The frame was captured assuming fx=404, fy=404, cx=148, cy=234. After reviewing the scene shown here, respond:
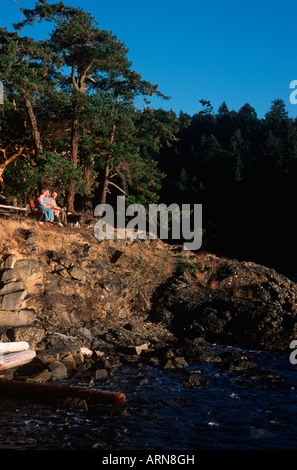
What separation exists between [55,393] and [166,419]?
2.66 metres

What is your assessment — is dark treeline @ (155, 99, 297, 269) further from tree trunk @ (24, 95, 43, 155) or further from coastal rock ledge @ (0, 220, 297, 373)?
coastal rock ledge @ (0, 220, 297, 373)

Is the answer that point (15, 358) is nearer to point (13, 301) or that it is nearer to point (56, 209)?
point (13, 301)

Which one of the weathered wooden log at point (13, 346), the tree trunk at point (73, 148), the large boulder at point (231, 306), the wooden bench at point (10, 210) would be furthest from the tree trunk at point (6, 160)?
the weathered wooden log at point (13, 346)

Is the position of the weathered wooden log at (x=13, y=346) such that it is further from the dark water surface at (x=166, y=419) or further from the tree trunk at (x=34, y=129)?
the tree trunk at (x=34, y=129)

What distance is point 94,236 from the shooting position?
21891 mm

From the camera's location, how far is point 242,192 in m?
50.7

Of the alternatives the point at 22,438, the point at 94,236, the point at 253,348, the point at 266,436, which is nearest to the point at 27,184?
the point at 94,236

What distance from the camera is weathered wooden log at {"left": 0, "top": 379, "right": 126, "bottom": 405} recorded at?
9.38 m

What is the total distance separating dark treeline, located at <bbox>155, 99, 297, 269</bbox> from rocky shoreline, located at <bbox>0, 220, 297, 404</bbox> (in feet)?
61.1

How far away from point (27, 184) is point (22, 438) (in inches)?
657

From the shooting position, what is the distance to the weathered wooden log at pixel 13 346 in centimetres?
1195

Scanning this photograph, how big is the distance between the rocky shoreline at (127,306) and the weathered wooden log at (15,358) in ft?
0.49

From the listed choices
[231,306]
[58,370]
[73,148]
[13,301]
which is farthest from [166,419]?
[73,148]

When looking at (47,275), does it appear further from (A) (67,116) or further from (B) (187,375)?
(A) (67,116)
